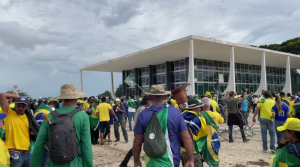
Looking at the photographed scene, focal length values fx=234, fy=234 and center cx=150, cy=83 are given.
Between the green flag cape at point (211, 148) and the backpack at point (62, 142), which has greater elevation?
the backpack at point (62, 142)

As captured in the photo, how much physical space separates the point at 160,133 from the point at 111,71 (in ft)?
132

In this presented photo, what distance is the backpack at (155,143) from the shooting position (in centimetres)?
259

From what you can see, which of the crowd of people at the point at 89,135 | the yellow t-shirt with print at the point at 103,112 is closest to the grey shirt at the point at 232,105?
the yellow t-shirt with print at the point at 103,112

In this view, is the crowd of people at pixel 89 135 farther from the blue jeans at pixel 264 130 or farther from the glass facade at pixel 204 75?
the glass facade at pixel 204 75

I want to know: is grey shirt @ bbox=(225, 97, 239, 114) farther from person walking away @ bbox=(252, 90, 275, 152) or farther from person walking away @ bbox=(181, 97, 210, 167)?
person walking away @ bbox=(181, 97, 210, 167)

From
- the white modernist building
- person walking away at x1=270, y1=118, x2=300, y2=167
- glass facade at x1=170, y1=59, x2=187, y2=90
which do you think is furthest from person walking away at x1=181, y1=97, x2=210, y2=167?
glass facade at x1=170, y1=59, x2=187, y2=90

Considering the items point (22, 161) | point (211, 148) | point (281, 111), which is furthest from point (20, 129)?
point (281, 111)

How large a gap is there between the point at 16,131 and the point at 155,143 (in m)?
2.32

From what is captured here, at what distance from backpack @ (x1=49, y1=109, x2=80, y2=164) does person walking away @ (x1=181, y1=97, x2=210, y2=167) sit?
185 centimetres

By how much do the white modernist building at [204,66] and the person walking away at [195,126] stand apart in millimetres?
16772

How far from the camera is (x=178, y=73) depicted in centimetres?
3078

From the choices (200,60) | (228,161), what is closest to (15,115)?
(228,161)

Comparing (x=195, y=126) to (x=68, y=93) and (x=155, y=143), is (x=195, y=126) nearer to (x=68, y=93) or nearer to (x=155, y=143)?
(x=155, y=143)

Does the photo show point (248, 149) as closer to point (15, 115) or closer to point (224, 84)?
point (15, 115)
